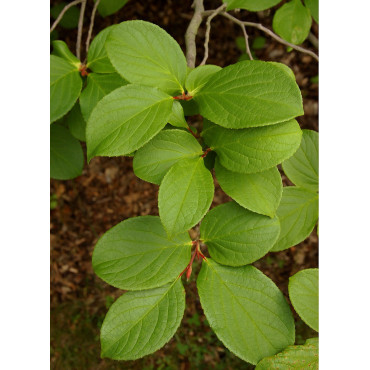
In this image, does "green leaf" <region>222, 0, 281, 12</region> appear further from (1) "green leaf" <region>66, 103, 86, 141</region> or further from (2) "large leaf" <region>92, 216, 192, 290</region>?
(2) "large leaf" <region>92, 216, 192, 290</region>

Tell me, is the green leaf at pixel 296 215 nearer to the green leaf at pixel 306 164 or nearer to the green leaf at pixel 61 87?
the green leaf at pixel 306 164

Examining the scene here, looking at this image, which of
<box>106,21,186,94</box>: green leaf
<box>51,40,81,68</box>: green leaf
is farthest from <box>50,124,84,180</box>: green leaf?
<box>106,21,186,94</box>: green leaf

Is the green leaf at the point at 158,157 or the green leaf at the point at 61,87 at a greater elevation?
the green leaf at the point at 61,87

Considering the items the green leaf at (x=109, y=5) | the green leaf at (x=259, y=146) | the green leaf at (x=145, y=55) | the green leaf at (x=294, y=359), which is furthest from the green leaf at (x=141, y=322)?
the green leaf at (x=109, y=5)

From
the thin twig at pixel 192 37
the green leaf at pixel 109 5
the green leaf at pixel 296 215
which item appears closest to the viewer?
the green leaf at pixel 296 215

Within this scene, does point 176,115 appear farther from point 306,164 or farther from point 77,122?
point 77,122

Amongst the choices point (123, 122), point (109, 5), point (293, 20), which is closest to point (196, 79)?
point (123, 122)
